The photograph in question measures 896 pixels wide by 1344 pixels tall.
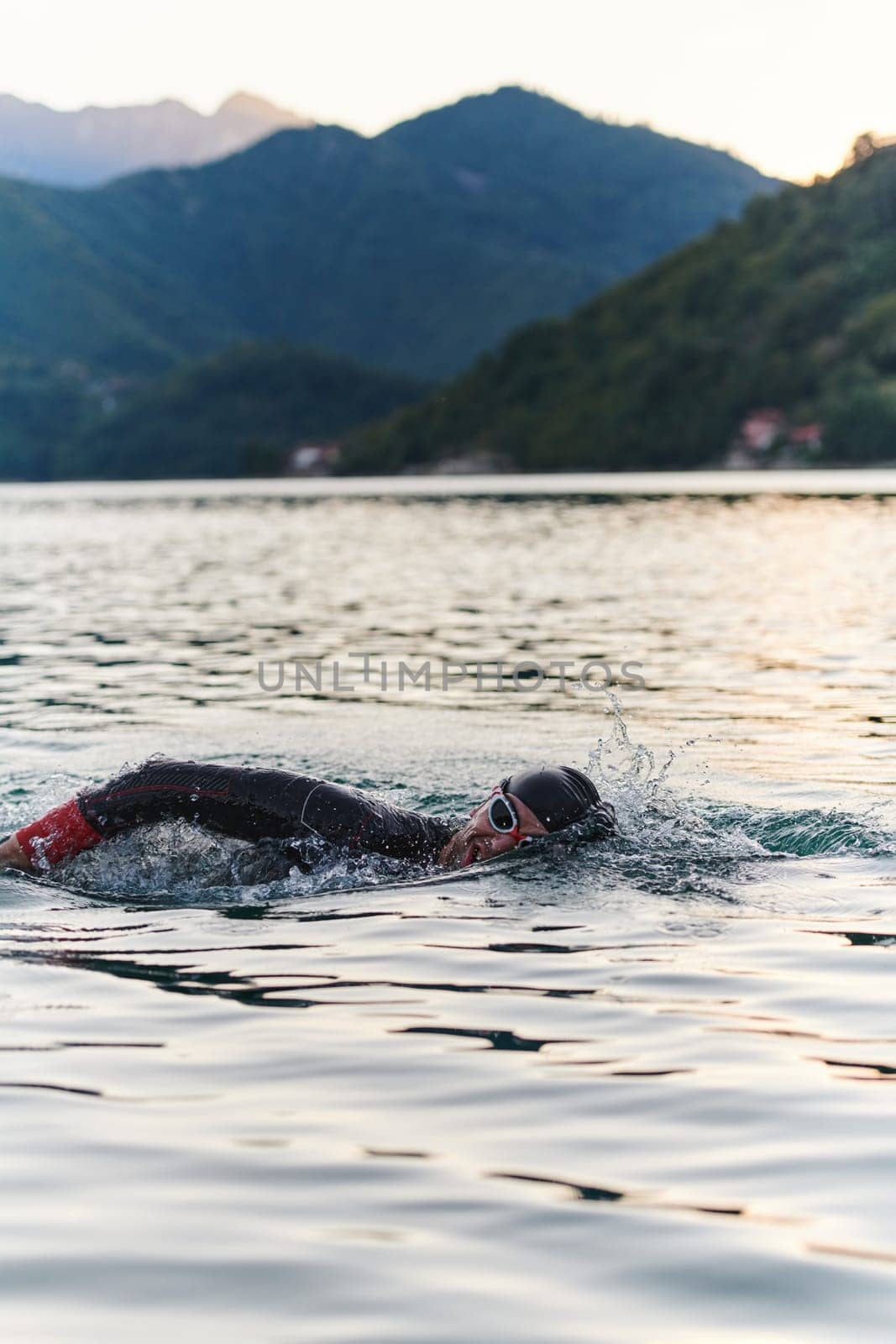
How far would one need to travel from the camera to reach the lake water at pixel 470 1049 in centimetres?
427

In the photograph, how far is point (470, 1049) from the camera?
20.4 feet

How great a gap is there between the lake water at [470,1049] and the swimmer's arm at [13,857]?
0.10 meters

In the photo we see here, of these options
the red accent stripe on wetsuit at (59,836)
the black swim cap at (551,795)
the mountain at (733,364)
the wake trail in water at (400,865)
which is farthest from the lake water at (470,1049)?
the mountain at (733,364)

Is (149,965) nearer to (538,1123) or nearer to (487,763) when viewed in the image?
(538,1123)

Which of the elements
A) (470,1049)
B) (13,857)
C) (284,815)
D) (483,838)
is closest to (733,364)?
(483,838)

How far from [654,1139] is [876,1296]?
1209 millimetres

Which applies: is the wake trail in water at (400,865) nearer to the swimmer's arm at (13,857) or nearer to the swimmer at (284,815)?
the swimmer at (284,815)

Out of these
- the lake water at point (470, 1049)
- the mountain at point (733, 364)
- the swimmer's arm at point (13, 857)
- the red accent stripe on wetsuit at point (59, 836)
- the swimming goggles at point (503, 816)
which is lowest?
the lake water at point (470, 1049)

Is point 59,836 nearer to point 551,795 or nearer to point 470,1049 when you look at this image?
point 551,795

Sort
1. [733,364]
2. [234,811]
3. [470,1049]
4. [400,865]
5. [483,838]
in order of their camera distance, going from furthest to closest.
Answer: [733,364] → [400,865] → [483,838] → [234,811] → [470,1049]

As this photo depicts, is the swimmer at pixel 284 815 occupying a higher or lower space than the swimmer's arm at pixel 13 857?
higher

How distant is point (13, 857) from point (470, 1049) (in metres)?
3.88

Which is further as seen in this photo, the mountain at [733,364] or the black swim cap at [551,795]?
the mountain at [733,364]

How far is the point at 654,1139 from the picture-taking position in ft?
17.4
